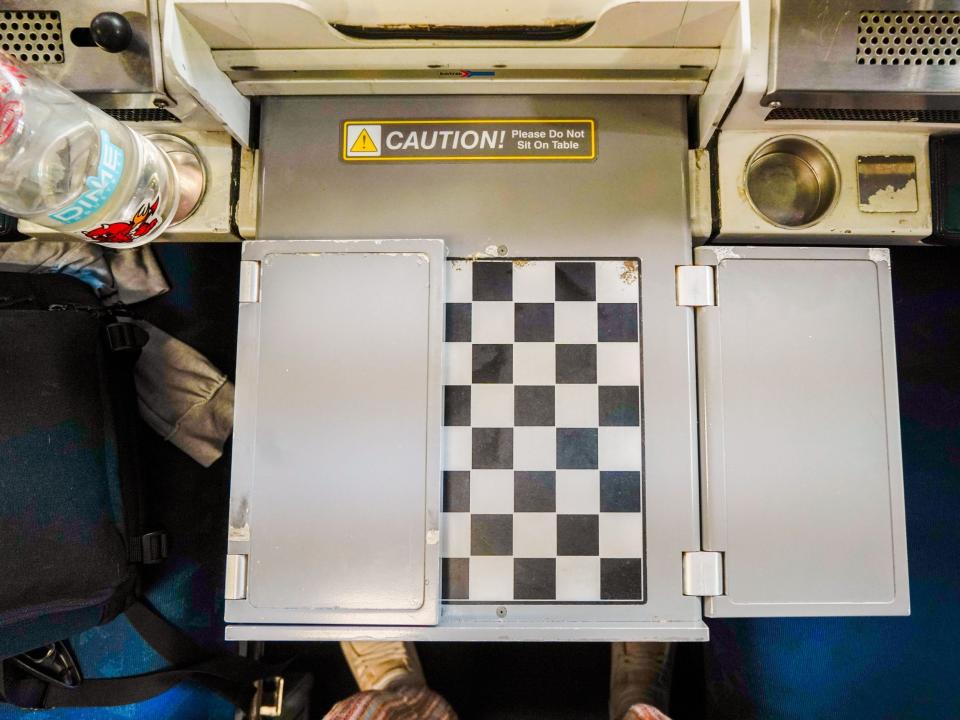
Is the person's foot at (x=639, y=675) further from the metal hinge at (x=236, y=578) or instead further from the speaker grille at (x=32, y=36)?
the speaker grille at (x=32, y=36)

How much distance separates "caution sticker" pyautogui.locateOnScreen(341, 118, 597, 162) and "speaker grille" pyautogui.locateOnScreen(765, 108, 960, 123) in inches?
12.6

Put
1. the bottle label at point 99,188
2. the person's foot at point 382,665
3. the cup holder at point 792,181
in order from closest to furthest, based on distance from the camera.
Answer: the bottle label at point 99,188 < the cup holder at point 792,181 < the person's foot at point 382,665

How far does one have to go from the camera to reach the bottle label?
35.8 inches

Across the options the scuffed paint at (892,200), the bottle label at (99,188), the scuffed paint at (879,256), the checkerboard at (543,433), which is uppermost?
the scuffed paint at (892,200)

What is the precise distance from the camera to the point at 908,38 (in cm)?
98

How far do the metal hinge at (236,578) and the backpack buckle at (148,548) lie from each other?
0.31 metres

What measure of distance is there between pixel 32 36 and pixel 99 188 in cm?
29

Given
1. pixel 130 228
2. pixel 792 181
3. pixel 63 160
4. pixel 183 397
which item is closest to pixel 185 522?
pixel 183 397

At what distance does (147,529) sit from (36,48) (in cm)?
88

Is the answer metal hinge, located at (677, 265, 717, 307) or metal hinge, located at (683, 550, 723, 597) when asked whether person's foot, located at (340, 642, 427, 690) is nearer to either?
metal hinge, located at (683, 550, 723, 597)

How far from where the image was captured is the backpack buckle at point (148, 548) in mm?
1239

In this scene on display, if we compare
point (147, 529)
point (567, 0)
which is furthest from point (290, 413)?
point (567, 0)

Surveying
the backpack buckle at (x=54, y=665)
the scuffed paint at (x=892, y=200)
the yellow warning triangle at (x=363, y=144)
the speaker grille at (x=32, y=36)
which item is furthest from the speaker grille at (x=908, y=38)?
the backpack buckle at (x=54, y=665)

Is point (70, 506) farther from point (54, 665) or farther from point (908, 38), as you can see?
point (908, 38)
